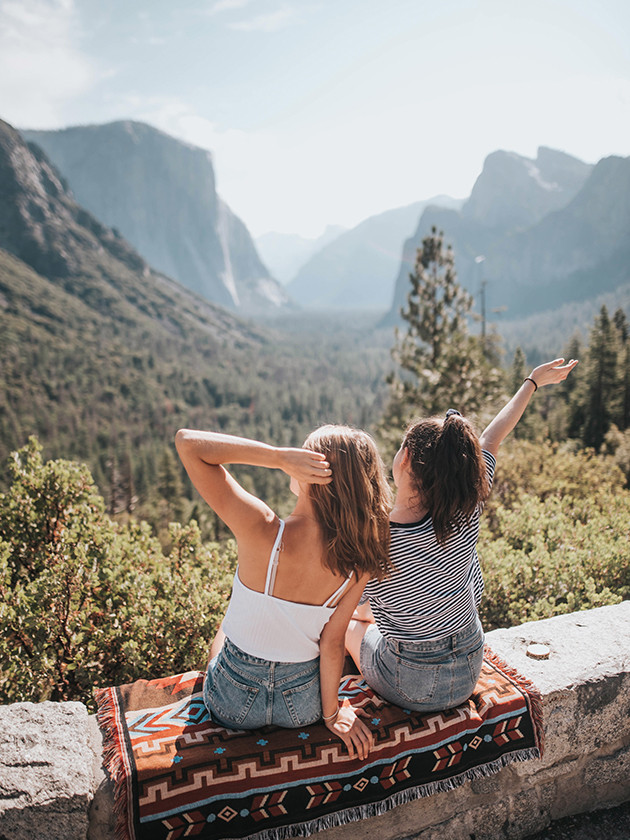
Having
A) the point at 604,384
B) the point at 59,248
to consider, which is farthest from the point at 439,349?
the point at 59,248

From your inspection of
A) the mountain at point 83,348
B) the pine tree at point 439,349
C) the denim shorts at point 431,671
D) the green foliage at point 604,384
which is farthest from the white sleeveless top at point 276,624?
the mountain at point 83,348

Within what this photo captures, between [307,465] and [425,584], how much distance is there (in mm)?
968

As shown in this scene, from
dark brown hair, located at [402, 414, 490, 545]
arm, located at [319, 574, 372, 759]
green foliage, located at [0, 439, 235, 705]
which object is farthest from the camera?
green foliage, located at [0, 439, 235, 705]

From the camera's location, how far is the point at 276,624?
8.11ft

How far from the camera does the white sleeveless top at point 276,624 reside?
2.47 m

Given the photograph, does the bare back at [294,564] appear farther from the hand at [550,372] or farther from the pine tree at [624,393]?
the pine tree at [624,393]

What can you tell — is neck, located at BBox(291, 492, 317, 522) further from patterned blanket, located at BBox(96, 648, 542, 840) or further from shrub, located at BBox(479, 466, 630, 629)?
shrub, located at BBox(479, 466, 630, 629)

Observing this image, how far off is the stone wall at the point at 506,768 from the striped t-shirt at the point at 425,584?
0.74m

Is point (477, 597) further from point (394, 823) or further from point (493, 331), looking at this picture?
point (493, 331)

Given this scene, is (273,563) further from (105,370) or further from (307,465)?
(105,370)

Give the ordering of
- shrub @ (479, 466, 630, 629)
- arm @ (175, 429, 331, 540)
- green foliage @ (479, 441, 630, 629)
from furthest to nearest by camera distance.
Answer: green foliage @ (479, 441, 630, 629)
shrub @ (479, 466, 630, 629)
arm @ (175, 429, 331, 540)

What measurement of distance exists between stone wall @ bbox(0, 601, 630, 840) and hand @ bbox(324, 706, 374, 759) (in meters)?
0.41

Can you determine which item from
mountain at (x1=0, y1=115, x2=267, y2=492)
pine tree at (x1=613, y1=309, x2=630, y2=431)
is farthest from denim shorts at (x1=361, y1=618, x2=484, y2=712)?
mountain at (x1=0, y1=115, x2=267, y2=492)

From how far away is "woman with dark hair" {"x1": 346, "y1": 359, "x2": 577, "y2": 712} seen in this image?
267cm
